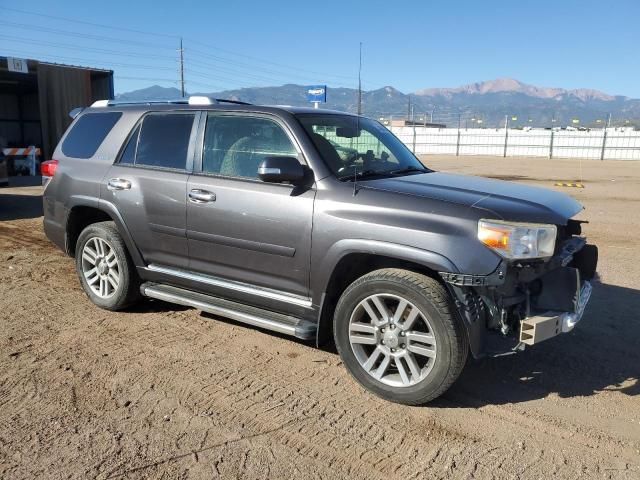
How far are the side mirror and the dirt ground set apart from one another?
1379 millimetres

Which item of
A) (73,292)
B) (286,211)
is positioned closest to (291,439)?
(286,211)

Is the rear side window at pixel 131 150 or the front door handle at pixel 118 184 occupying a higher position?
the rear side window at pixel 131 150

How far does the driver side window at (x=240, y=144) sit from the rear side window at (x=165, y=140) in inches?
9.8

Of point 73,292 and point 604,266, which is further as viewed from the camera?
point 604,266

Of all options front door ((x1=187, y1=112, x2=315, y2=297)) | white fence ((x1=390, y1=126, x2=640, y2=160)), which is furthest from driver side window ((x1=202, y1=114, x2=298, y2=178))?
white fence ((x1=390, y1=126, x2=640, y2=160))

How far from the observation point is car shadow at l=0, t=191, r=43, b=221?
10.7m

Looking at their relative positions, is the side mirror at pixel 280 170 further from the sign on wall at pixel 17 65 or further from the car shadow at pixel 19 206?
the sign on wall at pixel 17 65

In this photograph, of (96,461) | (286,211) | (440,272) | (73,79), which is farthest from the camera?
(73,79)

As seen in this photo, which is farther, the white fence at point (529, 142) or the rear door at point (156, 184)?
the white fence at point (529, 142)

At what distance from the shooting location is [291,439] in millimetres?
3129

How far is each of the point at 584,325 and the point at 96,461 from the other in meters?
4.06

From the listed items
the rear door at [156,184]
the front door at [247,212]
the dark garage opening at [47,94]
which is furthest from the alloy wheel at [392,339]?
the dark garage opening at [47,94]

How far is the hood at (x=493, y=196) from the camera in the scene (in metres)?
3.45

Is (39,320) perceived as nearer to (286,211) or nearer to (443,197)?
(286,211)
